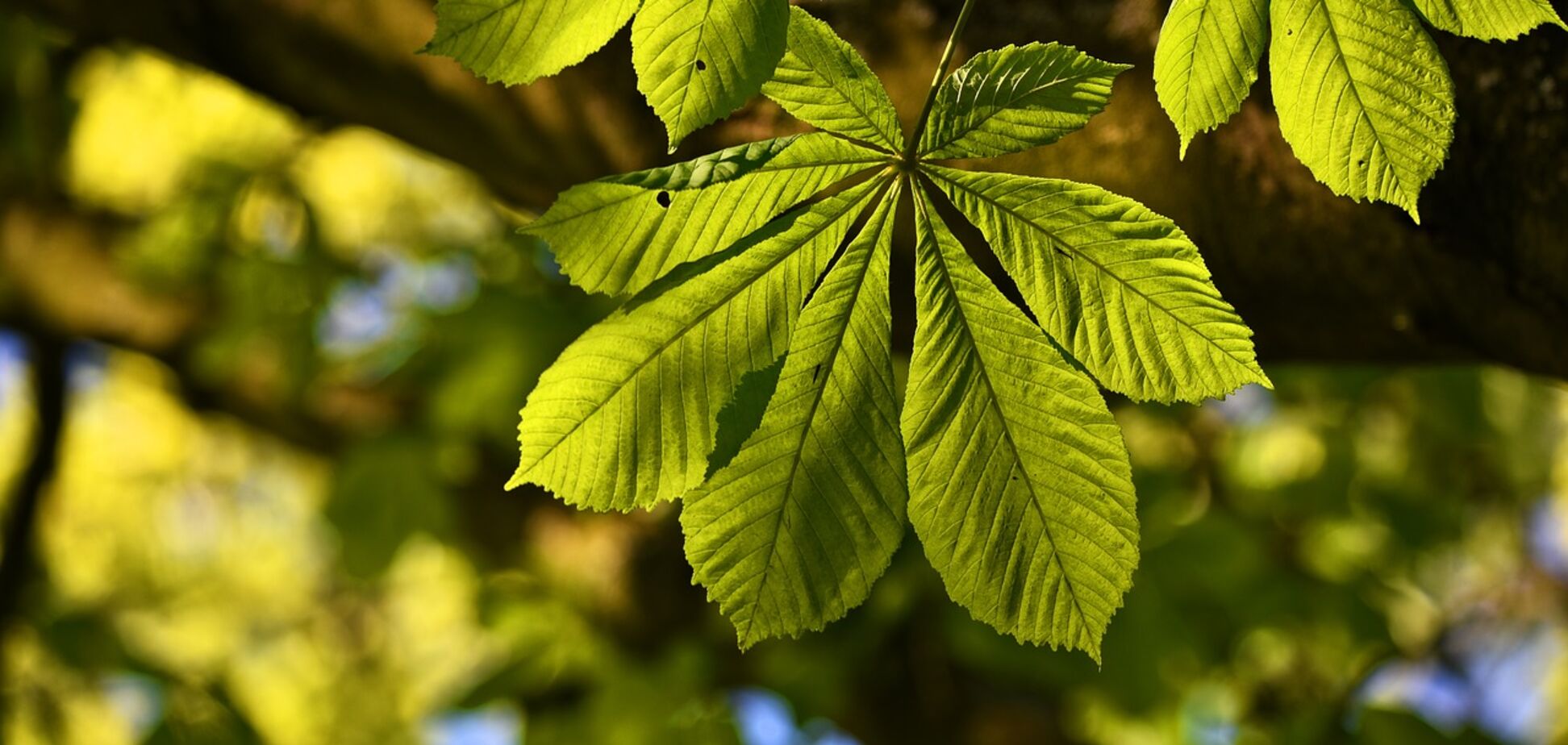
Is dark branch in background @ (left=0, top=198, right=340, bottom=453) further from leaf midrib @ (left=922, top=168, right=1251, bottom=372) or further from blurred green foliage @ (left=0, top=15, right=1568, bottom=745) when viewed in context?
leaf midrib @ (left=922, top=168, right=1251, bottom=372)

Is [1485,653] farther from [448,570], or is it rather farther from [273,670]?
[273,670]

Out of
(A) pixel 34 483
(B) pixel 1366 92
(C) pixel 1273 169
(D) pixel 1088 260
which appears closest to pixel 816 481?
(D) pixel 1088 260

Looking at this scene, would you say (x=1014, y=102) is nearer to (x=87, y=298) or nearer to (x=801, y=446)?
(x=801, y=446)

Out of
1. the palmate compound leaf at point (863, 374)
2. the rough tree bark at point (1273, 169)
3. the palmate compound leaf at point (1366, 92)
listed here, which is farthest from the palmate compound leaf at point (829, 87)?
the rough tree bark at point (1273, 169)

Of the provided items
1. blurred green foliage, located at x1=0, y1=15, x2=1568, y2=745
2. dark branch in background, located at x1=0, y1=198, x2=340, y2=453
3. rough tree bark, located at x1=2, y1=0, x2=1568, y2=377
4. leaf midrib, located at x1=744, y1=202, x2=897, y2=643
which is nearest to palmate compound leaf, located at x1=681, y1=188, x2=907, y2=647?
leaf midrib, located at x1=744, y1=202, x2=897, y2=643

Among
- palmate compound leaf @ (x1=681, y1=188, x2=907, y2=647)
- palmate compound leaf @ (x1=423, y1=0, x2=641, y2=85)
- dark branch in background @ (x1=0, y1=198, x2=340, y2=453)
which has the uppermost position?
dark branch in background @ (x1=0, y1=198, x2=340, y2=453)

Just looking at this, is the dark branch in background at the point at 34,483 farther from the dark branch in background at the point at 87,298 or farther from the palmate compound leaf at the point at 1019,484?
the palmate compound leaf at the point at 1019,484

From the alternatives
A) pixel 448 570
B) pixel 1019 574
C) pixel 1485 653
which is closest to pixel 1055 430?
pixel 1019 574
